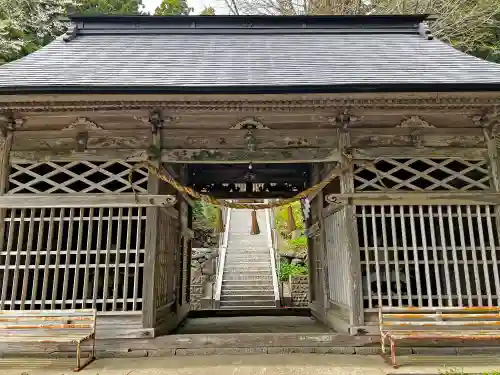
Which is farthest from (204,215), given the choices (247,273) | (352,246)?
(352,246)

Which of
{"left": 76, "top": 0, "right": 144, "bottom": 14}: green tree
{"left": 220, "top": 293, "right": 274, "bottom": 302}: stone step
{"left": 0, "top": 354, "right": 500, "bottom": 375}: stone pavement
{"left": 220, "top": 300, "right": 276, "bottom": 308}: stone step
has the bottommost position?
{"left": 220, "top": 300, "right": 276, "bottom": 308}: stone step

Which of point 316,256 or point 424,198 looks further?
point 316,256

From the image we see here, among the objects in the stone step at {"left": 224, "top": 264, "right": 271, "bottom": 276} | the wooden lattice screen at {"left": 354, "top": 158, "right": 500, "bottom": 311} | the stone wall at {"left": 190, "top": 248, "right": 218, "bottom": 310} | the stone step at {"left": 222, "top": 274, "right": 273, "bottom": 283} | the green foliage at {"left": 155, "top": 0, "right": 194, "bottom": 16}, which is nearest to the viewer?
the wooden lattice screen at {"left": 354, "top": 158, "right": 500, "bottom": 311}

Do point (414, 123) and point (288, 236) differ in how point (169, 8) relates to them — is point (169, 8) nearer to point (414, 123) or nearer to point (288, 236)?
point (288, 236)

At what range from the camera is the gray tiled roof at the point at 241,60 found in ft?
18.9

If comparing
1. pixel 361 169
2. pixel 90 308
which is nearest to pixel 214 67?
pixel 361 169

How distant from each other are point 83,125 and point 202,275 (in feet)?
37.3

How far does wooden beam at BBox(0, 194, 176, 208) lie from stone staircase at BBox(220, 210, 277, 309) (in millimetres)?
7981

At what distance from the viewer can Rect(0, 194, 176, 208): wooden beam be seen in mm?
5816

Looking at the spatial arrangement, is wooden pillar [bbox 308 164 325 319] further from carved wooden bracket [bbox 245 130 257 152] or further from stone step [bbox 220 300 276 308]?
stone step [bbox 220 300 276 308]

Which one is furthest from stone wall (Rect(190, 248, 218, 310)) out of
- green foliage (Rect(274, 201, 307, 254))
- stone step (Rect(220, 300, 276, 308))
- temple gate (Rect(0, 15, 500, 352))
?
temple gate (Rect(0, 15, 500, 352))

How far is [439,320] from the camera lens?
17.6 feet

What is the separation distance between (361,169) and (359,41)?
13.1 feet

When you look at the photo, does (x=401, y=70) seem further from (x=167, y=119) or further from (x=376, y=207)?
(x=167, y=119)
